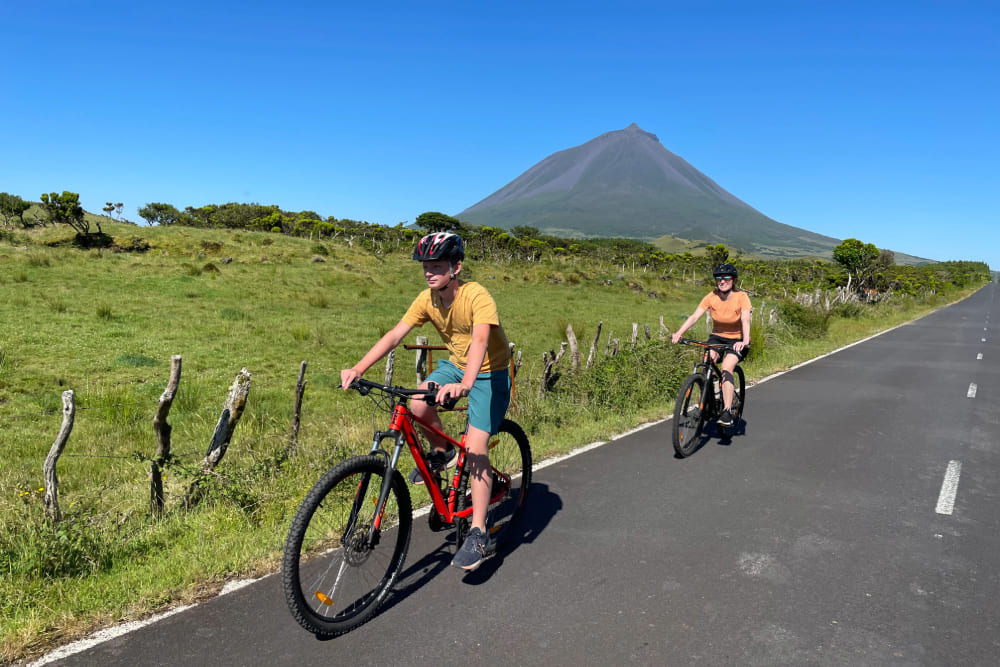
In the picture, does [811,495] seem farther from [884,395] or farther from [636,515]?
[884,395]

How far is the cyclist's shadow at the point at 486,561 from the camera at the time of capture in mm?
3769

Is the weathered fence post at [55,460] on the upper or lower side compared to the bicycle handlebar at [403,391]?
lower

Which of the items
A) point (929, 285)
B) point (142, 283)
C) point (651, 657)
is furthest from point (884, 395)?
point (929, 285)

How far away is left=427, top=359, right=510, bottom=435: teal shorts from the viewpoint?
12.5 ft

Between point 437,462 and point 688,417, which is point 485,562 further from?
point 688,417

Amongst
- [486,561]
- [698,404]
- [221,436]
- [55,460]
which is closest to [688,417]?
[698,404]

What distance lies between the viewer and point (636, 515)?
5.00m

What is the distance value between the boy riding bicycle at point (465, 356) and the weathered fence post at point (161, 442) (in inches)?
79.5

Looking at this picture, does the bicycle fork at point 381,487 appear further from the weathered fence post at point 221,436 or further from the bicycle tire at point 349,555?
the weathered fence post at point 221,436

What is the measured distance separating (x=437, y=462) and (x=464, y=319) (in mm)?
934

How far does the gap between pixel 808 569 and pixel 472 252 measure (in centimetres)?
5005

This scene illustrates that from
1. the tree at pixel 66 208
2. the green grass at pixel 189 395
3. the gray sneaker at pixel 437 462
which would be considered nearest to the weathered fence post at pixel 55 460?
the green grass at pixel 189 395

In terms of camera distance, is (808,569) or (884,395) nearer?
(808,569)

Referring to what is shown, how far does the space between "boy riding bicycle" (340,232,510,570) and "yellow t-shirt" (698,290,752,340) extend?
4.34m
